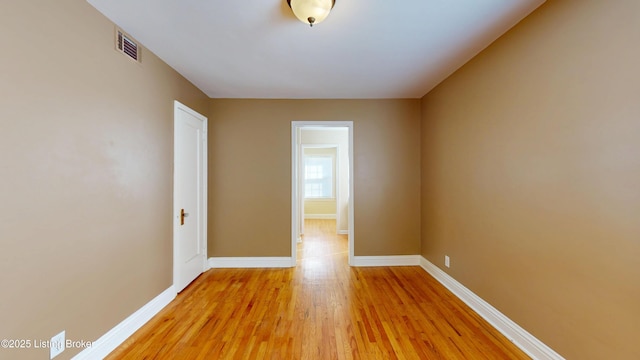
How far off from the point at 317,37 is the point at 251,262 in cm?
303

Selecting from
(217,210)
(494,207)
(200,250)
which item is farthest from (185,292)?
(494,207)

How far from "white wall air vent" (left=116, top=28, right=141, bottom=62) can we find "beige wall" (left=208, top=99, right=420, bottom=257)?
1508 millimetres

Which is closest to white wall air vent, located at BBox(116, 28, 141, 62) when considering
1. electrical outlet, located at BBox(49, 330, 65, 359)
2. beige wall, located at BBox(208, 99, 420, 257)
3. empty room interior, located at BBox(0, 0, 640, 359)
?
empty room interior, located at BBox(0, 0, 640, 359)

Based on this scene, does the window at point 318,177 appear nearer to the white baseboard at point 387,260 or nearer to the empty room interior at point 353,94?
the white baseboard at point 387,260

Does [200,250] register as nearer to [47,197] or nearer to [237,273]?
[237,273]

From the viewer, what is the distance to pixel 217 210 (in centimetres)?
365

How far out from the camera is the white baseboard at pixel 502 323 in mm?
1734

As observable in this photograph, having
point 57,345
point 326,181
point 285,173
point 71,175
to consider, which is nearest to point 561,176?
point 285,173

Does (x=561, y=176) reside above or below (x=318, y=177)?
below

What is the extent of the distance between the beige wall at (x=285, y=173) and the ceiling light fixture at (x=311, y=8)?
202cm

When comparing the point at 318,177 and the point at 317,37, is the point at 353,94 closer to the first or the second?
the point at 317,37

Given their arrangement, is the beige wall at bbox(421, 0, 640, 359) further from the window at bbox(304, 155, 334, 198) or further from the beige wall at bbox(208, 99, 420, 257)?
the window at bbox(304, 155, 334, 198)

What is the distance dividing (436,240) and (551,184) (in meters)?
1.75

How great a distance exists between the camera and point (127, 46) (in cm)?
204
